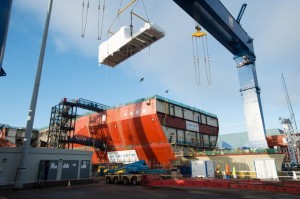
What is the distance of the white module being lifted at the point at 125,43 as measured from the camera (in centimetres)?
1659

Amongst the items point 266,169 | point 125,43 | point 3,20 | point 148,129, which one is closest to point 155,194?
point 125,43

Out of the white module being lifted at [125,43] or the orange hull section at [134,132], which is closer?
the white module being lifted at [125,43]

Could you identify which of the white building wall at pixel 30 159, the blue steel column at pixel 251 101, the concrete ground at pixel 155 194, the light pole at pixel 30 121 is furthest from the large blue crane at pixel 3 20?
the blue steel column at pixel 251 101

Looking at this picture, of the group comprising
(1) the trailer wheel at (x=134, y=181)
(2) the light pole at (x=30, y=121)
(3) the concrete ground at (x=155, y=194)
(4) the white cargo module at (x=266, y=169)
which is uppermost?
(2) the light pole at (x=30, y=121)

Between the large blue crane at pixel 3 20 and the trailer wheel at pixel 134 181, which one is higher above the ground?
the large blue crane at pixel 3 20

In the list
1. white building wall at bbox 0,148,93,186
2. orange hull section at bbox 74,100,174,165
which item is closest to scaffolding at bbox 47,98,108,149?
orange hull section at bbox 74,100,174,165

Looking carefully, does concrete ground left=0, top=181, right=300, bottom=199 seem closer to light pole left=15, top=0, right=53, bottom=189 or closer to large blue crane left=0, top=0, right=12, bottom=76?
light pole left=15, top=0, right=53, bottom=189

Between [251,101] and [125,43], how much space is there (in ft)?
59.8

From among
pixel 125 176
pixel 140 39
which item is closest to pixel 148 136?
pixel 125 176

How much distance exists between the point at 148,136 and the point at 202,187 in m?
17.7

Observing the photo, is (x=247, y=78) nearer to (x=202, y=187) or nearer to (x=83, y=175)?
(x=202, y=187)

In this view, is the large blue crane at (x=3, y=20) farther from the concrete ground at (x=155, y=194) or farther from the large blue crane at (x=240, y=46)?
the large blue crane at (x=240, y=46)

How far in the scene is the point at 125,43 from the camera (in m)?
17.5

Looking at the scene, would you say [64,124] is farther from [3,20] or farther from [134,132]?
[3,20]
